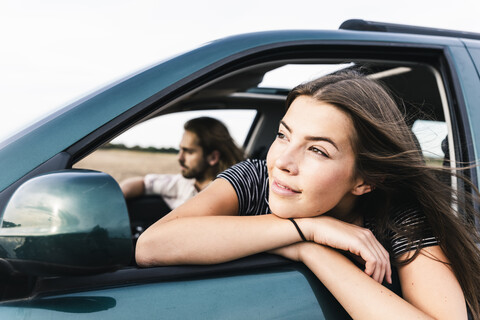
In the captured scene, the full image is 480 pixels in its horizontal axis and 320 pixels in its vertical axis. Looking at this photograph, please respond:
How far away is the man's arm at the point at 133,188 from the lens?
2988 millimetres

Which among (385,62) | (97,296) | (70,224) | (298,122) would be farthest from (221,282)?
(385,62)

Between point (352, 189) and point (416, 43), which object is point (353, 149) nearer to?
point (352, 189)

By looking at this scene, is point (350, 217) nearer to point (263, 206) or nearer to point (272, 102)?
point (263, 206)

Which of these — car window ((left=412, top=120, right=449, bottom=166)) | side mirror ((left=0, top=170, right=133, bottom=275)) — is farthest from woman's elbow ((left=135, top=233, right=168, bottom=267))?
car window ((left=412, top=120, right=449, bottom=166))

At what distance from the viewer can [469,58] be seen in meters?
1.51

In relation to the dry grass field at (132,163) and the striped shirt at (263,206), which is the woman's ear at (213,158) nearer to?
the striped shirt at (263,206)

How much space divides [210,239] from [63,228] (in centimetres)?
37

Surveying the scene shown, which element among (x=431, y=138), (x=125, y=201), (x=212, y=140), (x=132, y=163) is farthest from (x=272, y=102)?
(x=132, y=163)

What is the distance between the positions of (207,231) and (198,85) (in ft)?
1.31

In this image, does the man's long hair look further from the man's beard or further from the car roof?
the car roof

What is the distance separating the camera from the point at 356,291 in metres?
1.02

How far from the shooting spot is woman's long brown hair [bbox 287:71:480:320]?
1195 mm

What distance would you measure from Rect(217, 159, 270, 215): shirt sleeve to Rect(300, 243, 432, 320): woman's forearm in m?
0.40

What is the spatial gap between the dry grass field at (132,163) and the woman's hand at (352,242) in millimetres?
9248
